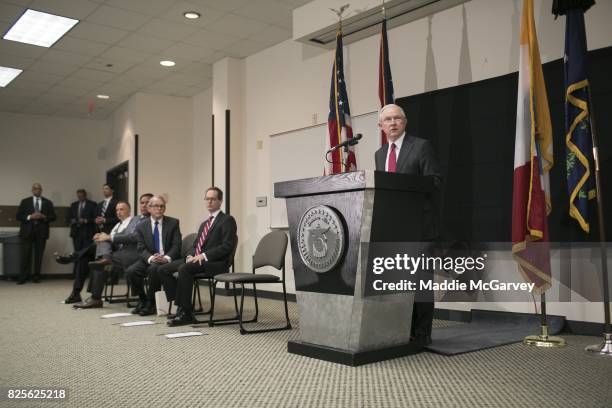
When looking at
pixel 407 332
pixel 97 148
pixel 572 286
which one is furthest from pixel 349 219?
pixel 97 148

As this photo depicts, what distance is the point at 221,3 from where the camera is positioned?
5.96 m

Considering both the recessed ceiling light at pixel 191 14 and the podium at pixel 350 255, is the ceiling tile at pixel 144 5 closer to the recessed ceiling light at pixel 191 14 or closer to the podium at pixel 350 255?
the recessed ceiling light at pixel 191 14

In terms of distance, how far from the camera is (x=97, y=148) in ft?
37.9

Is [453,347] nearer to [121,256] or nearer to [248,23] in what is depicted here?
[121,256]

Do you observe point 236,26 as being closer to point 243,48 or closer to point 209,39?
point 209,39

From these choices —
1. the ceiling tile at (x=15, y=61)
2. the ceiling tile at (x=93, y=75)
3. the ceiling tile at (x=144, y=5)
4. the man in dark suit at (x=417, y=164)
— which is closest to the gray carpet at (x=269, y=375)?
the man in dark suit at (x=417, y=164)

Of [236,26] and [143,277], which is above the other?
[236,26]

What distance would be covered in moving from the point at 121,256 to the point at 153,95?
4.69m

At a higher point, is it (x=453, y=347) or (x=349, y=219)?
(x=349, y=219)

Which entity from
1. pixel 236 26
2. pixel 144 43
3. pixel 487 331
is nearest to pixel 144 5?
pixel 236 26

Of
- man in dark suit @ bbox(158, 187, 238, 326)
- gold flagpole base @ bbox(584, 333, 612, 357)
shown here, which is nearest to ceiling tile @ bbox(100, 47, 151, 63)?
man in dark suit @ bbox(158, 187, 238, 326)

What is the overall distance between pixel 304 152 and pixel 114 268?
2583mm

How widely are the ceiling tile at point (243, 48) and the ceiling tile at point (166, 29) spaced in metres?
0.70

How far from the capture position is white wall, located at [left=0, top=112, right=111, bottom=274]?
10688mm
